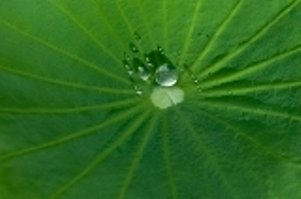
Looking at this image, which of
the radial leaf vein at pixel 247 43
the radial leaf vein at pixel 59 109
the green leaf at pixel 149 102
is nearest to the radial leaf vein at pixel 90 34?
the green leaf at pixel 149 102

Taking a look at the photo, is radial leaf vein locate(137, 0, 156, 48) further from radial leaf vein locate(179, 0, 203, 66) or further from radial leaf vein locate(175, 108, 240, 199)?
radial leaf vein locate(175, 108, 240, 199)

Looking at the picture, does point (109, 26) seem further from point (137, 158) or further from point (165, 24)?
point (137, 158)

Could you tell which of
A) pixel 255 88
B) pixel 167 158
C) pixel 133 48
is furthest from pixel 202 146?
pixel 133 48

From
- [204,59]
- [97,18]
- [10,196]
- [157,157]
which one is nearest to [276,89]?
[204,59]

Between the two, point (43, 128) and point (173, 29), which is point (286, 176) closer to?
point (173, 29)


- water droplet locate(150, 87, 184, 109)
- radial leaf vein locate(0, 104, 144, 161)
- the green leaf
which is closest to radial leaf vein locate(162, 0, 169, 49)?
the green leaf

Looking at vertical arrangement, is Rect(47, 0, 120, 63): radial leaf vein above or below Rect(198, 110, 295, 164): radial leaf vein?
above
